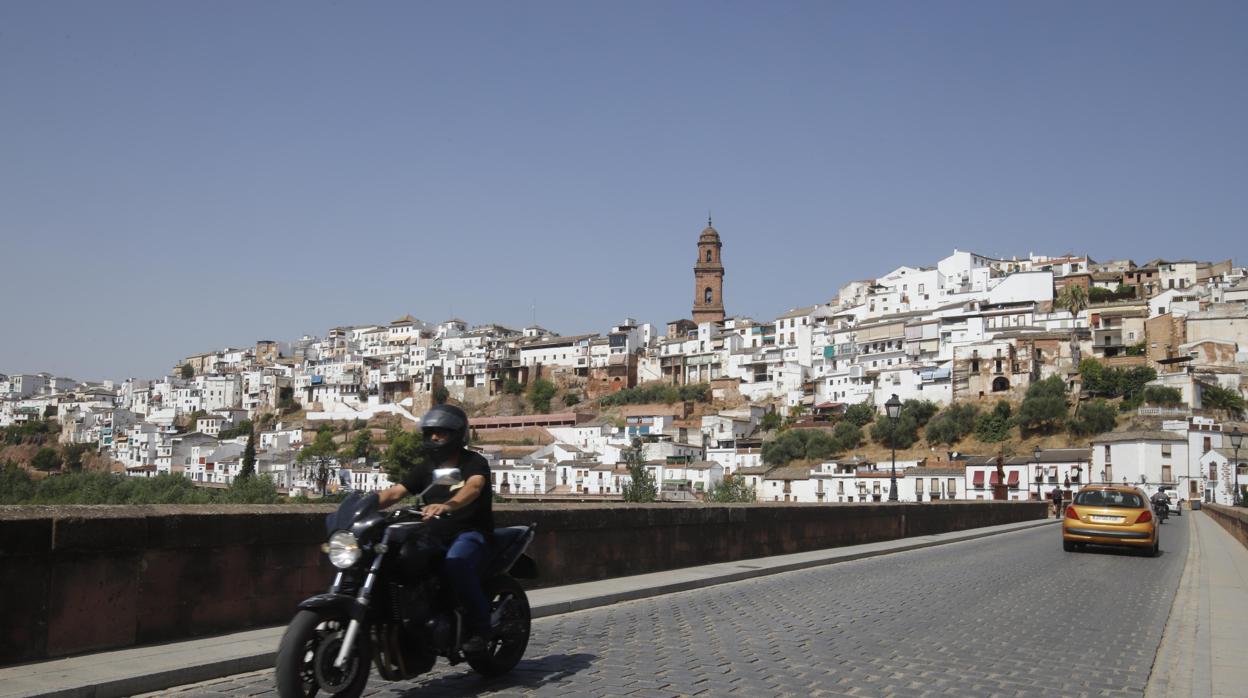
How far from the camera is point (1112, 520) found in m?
18.9

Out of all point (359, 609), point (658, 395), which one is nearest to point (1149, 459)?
point (658, 395)

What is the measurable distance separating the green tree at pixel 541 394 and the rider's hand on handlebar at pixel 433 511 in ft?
420

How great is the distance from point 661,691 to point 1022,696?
2.32 metres

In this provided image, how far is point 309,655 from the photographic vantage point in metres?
5.27

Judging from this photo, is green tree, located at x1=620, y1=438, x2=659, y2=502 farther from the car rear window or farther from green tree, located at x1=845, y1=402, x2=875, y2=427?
the car rear window

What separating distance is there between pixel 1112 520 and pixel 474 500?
1610cm

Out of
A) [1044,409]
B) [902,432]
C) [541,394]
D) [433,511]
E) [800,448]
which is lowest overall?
[800,448]

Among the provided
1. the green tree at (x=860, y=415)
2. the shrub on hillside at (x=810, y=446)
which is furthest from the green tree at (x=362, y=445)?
the green tree at (x=860, y=415)

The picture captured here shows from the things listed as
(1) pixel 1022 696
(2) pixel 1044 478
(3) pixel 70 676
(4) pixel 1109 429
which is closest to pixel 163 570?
(3) pixel 70 676

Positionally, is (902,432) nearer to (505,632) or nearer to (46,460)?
(505,632)

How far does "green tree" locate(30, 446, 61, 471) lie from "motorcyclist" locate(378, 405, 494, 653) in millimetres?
141962

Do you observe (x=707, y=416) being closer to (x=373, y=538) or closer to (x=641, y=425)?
(x=641, y=425)

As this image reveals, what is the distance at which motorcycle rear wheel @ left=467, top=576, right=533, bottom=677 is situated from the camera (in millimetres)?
6512

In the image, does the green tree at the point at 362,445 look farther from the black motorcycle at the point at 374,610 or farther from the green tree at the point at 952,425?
the black motorcycle at the point at 374,610
